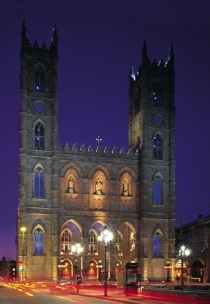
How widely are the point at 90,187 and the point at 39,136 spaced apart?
417 inches

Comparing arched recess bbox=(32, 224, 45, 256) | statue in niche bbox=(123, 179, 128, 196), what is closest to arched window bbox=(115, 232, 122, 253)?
statue in niche bbox=(123, 179, 128, 196)

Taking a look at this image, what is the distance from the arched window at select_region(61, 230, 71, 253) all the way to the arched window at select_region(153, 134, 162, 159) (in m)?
18.0

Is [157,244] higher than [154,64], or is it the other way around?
[154,64]

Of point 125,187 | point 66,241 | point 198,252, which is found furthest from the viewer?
point 66,241

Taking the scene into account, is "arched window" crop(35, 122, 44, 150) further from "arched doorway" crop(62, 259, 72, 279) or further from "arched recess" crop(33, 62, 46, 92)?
"arched doorway" crop(62, 259, 72, 279)

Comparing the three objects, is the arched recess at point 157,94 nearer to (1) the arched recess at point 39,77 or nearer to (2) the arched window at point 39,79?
(1) the arched recess at point 39,77

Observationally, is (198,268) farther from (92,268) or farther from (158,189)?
(92,268)

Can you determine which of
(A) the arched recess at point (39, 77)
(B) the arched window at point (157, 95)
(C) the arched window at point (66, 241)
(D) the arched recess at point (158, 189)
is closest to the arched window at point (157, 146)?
(D) the arched recess at point (158, 189)

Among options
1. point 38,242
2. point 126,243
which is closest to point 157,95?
point 126,243

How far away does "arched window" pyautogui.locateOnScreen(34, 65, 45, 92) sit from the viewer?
75.6 metres

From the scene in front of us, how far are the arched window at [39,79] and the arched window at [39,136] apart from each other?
18.2 feet

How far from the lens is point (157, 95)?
81.2 m

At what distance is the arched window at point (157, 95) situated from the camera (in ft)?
265

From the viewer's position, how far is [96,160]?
249 feet
